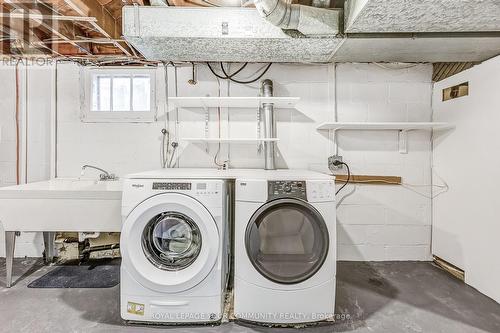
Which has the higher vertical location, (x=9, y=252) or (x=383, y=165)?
(x=383, y=165)

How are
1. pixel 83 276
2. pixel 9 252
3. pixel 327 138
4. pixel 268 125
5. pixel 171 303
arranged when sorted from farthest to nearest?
pixel 327 138 < pixel 268 125 < pixel 83 276 < pixel 9 252 < pixel 171 303

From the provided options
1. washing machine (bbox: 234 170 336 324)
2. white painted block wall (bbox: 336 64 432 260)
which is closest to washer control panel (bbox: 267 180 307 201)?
washing machine (bbox: 234 170 336 324)

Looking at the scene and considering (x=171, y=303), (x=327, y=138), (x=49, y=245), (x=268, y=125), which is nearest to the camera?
(x=171, y=303)

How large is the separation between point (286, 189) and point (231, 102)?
3.74 ft

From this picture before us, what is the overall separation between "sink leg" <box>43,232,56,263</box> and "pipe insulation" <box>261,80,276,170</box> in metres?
2.22

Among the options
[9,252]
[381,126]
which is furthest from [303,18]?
[9,252]

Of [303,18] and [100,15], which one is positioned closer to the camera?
[303,18]

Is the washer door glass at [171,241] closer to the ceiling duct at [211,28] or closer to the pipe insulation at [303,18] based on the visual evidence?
the ceiling duct at [211,28]

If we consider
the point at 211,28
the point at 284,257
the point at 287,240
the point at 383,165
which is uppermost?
the point at 211,28

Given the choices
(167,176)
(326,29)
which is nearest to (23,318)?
(167,176)

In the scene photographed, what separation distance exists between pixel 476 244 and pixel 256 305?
73.1 inches

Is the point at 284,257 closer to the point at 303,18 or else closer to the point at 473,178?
the point at 303,18

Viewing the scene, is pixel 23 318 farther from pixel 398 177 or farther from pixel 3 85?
pixel 398 177

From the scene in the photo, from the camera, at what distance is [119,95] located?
272 centimetres
